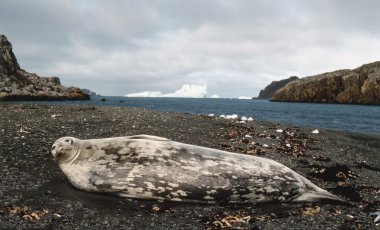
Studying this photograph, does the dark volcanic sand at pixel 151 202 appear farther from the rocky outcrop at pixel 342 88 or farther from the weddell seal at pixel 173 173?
the rocky outcrop at pixel 342 88

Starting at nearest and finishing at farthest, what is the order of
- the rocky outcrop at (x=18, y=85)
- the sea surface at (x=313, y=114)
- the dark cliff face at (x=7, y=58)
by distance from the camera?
the sea surface at (x=313, y=114) → the rocky outcrop at (x=18, y=85) → the dark cliff face at (x=7, y=58)

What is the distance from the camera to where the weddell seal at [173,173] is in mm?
7398

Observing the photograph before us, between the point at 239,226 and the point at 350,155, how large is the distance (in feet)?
34.1

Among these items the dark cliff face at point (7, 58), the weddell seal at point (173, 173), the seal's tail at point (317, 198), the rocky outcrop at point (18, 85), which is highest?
the dark cliff face at point (7, 58)

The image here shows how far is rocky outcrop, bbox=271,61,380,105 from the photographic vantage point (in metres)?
123

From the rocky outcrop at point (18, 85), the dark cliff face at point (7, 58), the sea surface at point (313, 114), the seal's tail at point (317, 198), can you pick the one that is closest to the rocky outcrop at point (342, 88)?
the sea surface at point (313, 114)

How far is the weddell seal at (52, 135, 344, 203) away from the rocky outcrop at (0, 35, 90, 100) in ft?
212

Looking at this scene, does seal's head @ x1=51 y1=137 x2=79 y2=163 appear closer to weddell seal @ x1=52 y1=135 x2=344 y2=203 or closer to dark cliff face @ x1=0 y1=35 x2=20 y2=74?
weddell seal @ x1=52 y1=135 x2=344 y2=203

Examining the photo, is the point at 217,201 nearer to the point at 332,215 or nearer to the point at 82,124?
the point at 332,215

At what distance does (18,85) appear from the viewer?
7775 cm

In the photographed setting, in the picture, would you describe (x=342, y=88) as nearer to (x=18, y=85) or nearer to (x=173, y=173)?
(x=18, y=85)

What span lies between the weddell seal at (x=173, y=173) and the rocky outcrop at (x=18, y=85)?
64714 mm

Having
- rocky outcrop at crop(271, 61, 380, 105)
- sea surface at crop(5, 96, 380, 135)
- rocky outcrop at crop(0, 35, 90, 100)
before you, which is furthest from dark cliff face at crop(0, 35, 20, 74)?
rocky outcrop at crop(271, 61, 380, 105)

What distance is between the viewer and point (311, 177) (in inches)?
412
